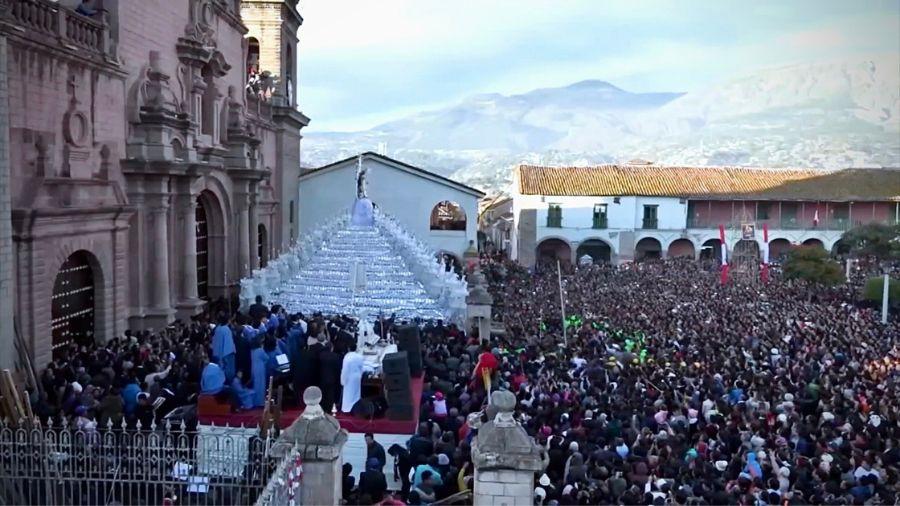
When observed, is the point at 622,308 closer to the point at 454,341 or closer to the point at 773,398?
the point at 454,341

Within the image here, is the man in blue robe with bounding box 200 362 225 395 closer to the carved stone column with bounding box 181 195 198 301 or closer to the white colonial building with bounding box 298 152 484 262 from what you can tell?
the carved stone column with bounding box 181 195 198 301

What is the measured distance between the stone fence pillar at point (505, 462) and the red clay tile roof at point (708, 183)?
132 feet

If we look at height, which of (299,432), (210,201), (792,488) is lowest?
(792,488)

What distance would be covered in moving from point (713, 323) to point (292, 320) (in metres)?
10.9

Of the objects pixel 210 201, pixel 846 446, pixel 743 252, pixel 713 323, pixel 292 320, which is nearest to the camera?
pixel 846 446

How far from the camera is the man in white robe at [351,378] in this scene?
1167 cm

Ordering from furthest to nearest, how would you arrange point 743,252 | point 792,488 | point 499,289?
point 743,252, point 499,289, point 792,488

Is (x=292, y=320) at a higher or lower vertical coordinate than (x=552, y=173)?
lower

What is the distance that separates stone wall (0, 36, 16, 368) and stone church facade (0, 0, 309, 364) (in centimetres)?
13

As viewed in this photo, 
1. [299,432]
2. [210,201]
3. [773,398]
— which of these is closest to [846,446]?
[773,398]

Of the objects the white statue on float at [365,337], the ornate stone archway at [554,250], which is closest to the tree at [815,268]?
the ornate stone archway at [554,250]

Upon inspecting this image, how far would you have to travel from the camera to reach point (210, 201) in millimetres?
23141

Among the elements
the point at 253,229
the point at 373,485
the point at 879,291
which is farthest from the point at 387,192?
the point at 373,485

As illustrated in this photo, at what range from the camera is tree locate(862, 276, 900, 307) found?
27.1m
